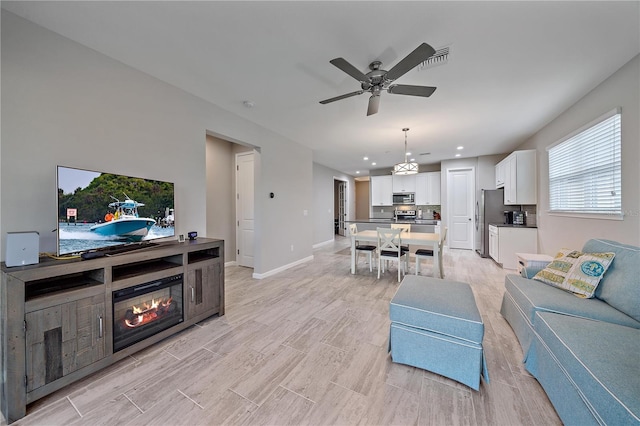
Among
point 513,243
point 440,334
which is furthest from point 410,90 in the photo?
point 513,243

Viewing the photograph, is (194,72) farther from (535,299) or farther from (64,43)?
(535,299)

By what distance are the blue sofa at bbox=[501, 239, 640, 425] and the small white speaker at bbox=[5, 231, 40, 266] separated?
3.18 m

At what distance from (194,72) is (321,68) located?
1329 millimetres

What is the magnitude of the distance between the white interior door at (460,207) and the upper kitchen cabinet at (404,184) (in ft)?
3.43

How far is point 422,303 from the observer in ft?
5.94

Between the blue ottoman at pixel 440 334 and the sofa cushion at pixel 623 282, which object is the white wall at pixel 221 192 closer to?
the blue ottoman at pixel 440 334

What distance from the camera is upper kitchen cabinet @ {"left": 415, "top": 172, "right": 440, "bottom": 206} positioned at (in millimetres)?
7277

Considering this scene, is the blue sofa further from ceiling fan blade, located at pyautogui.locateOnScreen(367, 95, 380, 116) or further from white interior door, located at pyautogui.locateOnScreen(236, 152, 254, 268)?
white interior door, located at pyautogui.locateOnScreen(236, 152, 254, 268)

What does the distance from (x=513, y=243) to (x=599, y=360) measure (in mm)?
4117

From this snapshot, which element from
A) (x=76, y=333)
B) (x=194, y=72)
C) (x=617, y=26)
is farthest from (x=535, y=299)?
(x=194, y=72)

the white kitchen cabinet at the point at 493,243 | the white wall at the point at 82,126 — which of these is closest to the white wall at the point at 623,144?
the white kitchen cabinet at the point at 493,243

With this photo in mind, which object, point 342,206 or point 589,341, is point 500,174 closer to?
point 589,341

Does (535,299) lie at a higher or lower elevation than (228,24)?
lower

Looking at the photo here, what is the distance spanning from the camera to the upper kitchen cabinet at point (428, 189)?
728 centimetres
